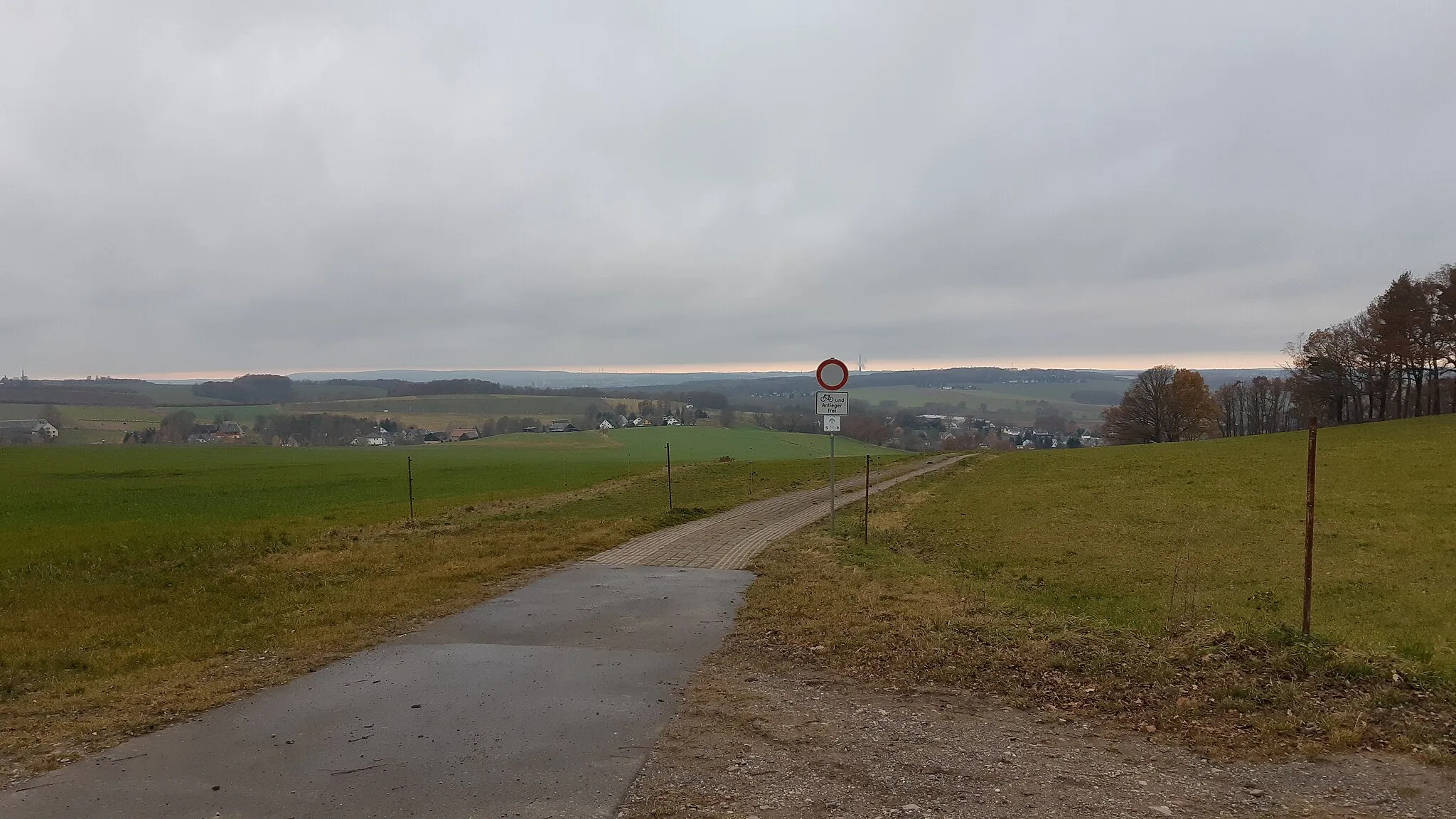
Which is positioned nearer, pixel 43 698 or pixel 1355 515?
pixel 43 698

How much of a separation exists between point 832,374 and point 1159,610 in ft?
20.6

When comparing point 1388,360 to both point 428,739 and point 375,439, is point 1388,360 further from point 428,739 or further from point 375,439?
point 375,439

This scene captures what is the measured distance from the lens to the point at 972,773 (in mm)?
4262

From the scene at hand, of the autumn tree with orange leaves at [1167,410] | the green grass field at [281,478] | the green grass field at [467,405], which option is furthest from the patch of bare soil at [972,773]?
the green grass field at [467,405]

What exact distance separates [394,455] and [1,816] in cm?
6699

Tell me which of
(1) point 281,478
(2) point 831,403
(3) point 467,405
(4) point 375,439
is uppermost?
(2) point 831,403

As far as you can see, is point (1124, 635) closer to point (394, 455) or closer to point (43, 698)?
point (43, 698)

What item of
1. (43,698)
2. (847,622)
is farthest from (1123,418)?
(43,698)

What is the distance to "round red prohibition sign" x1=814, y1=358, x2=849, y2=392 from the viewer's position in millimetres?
14016

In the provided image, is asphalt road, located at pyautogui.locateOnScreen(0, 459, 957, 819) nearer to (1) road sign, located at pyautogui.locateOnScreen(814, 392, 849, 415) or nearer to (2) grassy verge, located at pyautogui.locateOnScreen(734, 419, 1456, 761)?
(2) grassy verge, located at pyautogui.locateOnScreen(734, 419, 1456, 761)

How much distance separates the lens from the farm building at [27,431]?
74.8m

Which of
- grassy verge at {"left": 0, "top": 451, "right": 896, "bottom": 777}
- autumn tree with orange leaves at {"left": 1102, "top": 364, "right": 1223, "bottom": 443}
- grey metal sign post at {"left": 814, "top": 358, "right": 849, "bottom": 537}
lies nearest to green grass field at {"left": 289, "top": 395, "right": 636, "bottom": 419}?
autumn tree with orange leaves at {"left": 1102, "top": 364, "right": 1223, "bottom": 443}

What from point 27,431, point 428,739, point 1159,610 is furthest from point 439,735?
point 27,431

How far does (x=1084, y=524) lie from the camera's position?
60.5ft
